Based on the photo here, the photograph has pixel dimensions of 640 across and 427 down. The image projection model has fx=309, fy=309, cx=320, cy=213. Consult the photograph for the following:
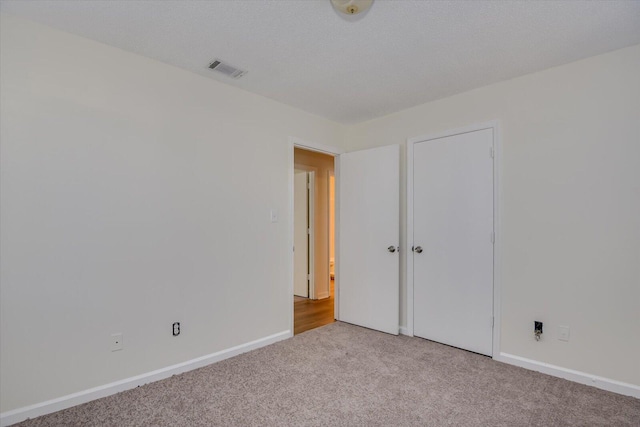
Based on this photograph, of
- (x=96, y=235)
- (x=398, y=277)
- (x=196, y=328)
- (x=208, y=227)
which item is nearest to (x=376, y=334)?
(x=398, y=277)

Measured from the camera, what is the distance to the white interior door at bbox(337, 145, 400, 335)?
3350 mm

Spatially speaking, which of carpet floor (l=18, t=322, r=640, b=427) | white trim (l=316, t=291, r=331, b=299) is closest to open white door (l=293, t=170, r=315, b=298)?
white trim (l=316, t=291, r=331, b=299)

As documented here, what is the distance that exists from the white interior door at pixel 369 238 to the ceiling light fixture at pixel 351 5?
5.96 ft

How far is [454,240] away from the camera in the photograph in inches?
117

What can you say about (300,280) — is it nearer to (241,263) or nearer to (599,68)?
(241,263)

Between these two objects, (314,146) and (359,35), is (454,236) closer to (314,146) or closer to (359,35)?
(314,146)

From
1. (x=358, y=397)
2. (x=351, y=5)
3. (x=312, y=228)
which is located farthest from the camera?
(x=312, y=228)

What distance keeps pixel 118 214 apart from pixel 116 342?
2.95 ft

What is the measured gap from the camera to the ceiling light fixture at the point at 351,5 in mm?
1617

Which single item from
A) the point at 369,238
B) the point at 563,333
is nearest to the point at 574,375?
the point at 563,333

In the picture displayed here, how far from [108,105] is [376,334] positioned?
315 cm

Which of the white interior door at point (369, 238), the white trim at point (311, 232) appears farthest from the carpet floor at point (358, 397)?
the white trim at point (311, 232)

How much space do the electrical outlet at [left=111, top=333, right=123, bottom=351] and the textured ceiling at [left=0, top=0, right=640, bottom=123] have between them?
203cm

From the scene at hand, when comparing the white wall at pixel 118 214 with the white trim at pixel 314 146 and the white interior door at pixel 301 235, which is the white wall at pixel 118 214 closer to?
the white trim at pixel 314 146
